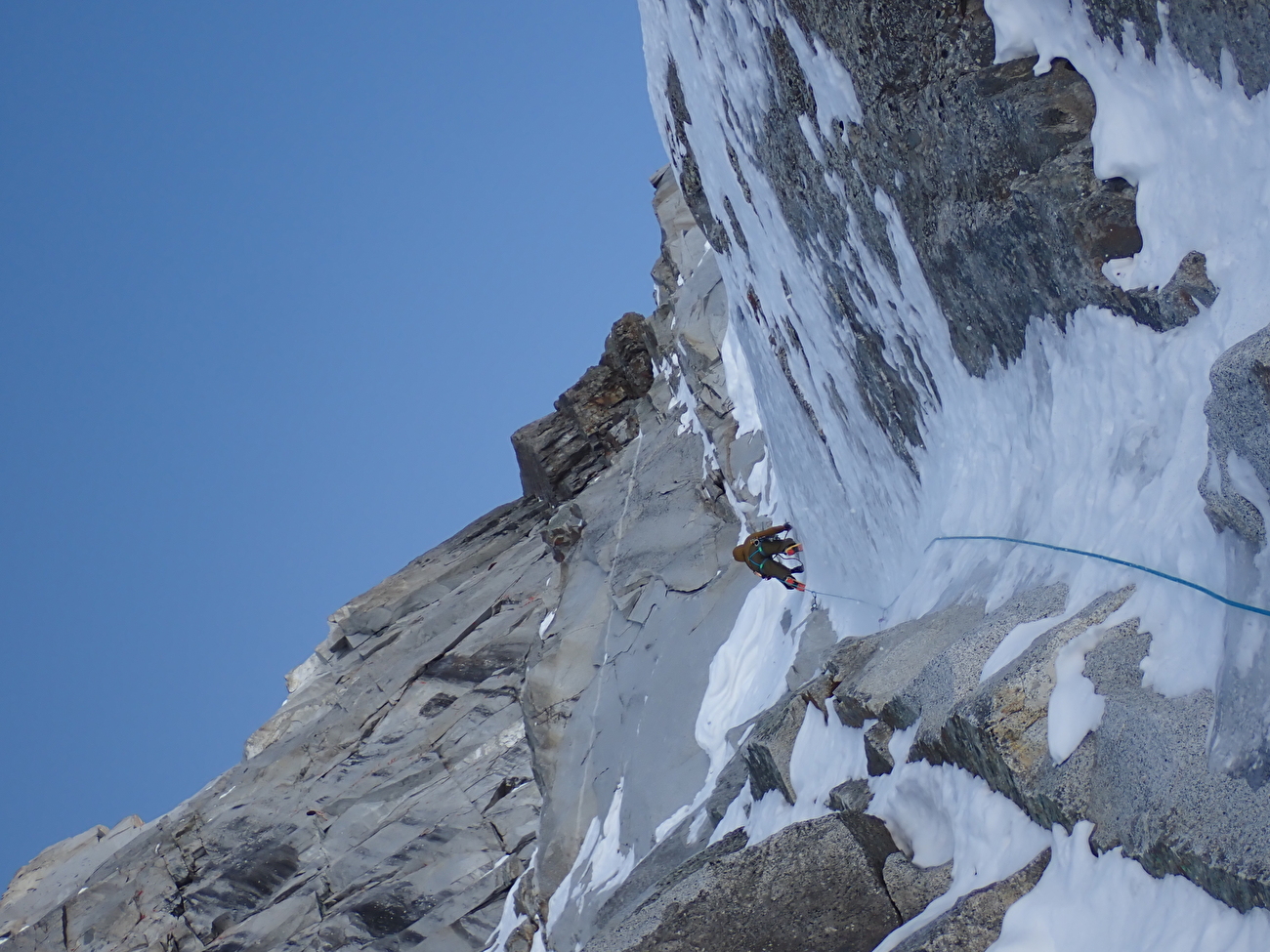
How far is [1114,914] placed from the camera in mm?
2973

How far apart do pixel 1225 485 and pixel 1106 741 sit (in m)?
0.83

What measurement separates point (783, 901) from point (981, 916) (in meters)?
1.58

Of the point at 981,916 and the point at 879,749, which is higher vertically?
the point at 879,749

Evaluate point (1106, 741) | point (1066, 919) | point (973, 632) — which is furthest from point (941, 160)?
point (1066, 919)

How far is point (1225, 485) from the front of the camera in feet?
10.4

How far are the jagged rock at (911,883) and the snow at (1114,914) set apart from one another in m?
0.81

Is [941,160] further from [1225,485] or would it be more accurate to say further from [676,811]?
[676,811]

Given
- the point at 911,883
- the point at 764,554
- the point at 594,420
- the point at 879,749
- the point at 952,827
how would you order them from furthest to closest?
the point at 594,420
the point at 764,554
the point at 879,749
the point at 911,883
the point at 952,827

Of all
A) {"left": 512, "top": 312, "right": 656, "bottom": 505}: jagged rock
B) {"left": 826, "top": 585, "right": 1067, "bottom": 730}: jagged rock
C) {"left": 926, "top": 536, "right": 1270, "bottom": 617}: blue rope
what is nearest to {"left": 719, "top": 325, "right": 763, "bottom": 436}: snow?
{"left": 512, "top": 312, "right": 656, "bottom": 505}: jagged rock

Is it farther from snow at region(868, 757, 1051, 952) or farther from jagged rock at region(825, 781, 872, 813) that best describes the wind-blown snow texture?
jagged rock at region(825, 781, 872, 813)

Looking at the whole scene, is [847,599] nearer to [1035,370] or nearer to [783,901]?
[1035,370]

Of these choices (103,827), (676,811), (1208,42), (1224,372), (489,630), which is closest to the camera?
(1224,372)

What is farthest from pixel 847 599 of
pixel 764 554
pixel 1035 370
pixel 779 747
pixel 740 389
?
pixel 740 389

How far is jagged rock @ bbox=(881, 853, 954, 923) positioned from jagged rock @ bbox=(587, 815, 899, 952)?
11cm
